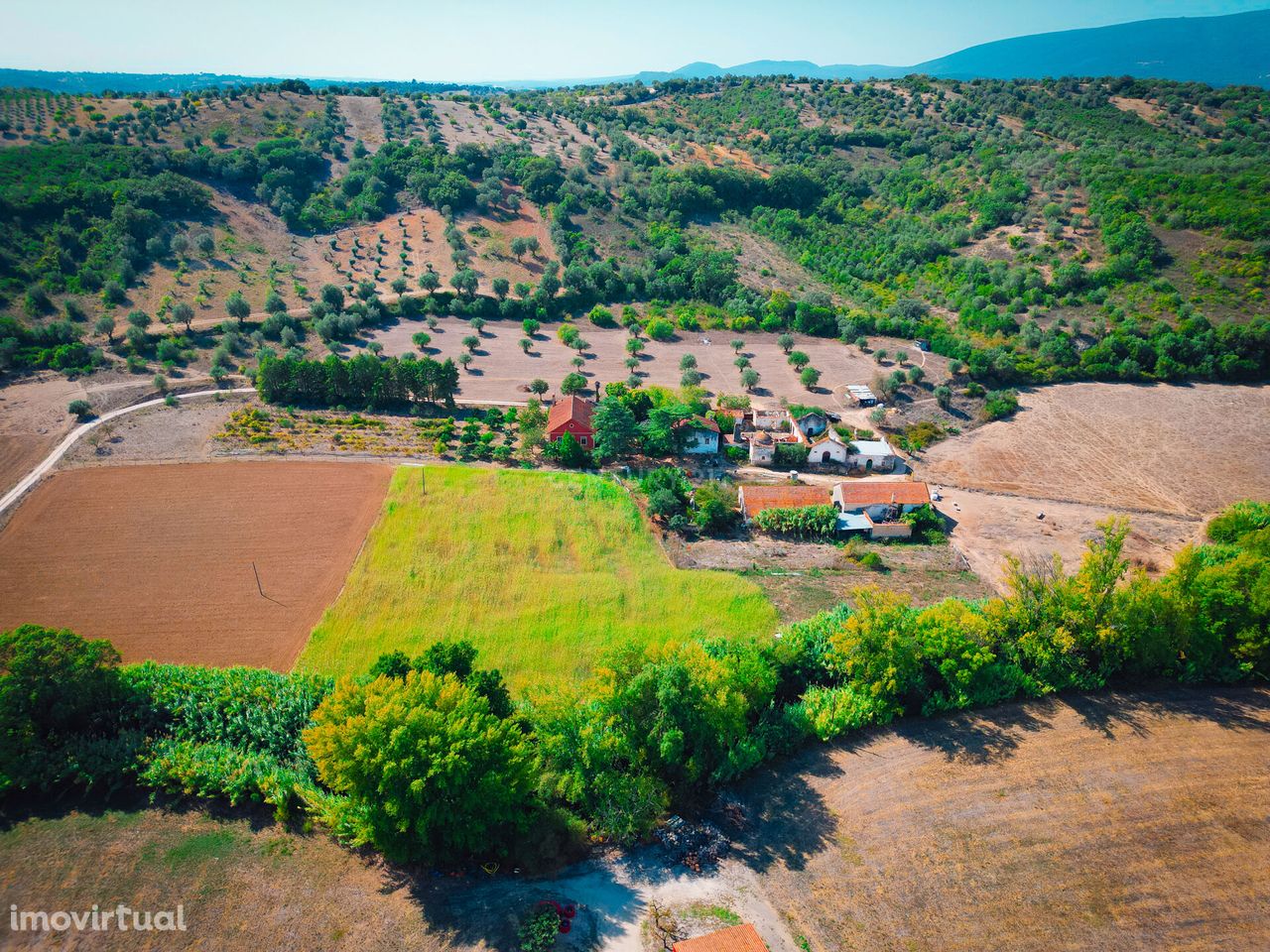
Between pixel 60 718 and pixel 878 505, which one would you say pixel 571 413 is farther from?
pixel 60 718

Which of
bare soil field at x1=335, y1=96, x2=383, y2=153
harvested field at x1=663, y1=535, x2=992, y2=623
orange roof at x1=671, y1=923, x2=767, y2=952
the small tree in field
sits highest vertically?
bare soil field at x1=335, y1=96, x2=383, y2=153

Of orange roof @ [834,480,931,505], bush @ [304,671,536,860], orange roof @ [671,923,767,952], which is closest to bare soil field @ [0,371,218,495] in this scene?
bush @ [304,671,536,860]

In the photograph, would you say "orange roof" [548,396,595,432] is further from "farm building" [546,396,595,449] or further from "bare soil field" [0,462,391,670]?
"bare soil field" [0,462,391,670]

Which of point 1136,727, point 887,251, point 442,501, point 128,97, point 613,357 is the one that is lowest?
point 1136,727

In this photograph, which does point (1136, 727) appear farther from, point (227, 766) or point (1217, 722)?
point (227, 766)

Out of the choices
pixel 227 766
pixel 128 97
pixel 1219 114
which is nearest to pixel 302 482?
pixel 227 766

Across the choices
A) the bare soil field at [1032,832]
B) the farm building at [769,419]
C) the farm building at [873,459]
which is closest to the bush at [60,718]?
the bare soil field at [1032,832]
